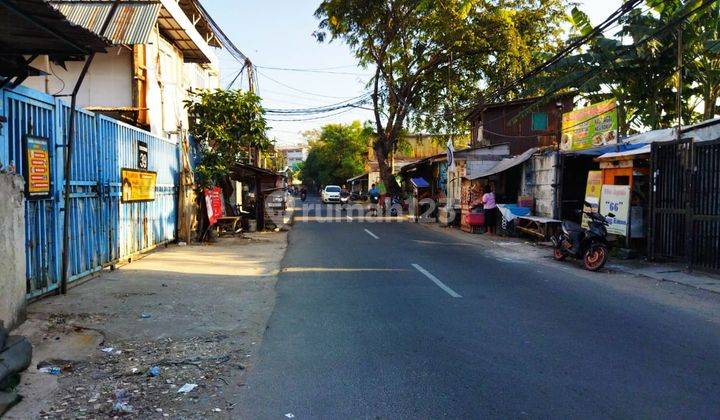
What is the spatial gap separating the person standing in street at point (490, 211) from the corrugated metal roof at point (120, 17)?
1314 centimetres

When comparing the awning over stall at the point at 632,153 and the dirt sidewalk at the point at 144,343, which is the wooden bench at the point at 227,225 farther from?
the awning over stall at the point at 632,153

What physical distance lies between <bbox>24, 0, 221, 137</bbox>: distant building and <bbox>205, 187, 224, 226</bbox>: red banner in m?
2.08

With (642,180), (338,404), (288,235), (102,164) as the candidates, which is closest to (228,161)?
(288,235)

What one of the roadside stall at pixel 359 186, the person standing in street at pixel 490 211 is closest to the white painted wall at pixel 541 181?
the person standing in street at pixel 490 211

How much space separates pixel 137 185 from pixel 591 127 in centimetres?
1306

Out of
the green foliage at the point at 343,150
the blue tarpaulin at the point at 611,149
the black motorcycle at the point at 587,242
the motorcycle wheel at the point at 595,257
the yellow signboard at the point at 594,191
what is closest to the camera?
the motorcycle wheel at the point at 595,257

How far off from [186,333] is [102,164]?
15.4 ft

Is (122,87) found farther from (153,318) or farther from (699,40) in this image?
(699,40)

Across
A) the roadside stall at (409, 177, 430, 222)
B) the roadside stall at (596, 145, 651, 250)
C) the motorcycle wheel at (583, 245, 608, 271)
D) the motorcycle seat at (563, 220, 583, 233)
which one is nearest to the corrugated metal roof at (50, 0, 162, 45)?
the motorcycle seat at (563, 220, 583, 233)

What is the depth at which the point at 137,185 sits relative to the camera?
1145 centimetres

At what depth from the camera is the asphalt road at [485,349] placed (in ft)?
13.4

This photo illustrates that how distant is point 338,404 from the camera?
4117mm

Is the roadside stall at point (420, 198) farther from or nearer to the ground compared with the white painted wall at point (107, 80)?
nearer to the ground

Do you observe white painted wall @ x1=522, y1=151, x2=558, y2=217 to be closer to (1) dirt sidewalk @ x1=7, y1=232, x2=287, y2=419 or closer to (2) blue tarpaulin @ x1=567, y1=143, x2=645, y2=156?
(2) blue tarpaulin @ x1=567, y1=143, x2=645, y2=156
